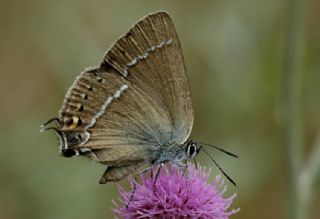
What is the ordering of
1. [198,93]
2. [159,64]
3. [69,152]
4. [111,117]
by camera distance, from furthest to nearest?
[198,93] → [111,117] → [159,64] → [69,152]

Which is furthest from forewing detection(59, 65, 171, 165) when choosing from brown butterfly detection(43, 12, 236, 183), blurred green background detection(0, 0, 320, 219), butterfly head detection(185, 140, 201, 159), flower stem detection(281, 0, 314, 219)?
blurred green background detection(0, 0, 320, 219)

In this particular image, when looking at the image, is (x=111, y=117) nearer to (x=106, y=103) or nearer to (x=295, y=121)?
(x=106, y=103)

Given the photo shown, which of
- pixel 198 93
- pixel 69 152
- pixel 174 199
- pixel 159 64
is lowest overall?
pixel 174 199

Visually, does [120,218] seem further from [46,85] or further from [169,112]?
[46,85]

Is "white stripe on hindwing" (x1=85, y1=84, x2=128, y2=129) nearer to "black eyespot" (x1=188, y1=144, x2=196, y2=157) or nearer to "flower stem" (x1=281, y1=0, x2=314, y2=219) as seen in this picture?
"black eyespot" (x1=188, y1=144, x2=196, y2=157)

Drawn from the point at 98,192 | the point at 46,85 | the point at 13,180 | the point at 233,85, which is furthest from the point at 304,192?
the point at 46,85

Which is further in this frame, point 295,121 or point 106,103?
point 295,121

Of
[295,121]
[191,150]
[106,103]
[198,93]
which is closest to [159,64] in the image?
[106,103]

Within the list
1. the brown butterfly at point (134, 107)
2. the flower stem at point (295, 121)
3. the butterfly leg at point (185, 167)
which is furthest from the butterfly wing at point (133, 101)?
the flower stem at point (295, 121)
